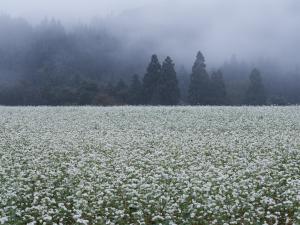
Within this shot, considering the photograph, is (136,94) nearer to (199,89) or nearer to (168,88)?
(168,88)

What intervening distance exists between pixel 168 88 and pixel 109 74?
226ft

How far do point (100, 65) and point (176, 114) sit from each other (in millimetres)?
102241

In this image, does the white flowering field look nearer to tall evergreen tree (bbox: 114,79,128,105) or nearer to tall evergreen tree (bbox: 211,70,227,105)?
tall evergreen tree (bbox: 211,70,227,105)

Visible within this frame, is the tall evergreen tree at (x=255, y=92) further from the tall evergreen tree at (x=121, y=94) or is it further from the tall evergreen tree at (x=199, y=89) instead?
the tall evergreen tree at (x=121, y=94)

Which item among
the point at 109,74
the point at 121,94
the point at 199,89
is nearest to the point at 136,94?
the point at 121,94

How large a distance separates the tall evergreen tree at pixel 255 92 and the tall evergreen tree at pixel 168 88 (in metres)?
8.25

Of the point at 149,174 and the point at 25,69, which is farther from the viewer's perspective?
the point at 25,69

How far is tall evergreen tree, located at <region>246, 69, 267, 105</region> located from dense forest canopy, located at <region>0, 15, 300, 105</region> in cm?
11

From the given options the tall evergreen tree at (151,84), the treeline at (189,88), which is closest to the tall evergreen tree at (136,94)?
the treeline at (189,88)

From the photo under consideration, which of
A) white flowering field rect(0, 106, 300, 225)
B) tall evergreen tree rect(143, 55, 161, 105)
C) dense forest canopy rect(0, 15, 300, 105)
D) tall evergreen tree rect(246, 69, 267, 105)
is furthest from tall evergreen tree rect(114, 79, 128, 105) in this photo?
white flowering field rect(0, 106, 300, 225)

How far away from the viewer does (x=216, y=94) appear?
62.5 metres

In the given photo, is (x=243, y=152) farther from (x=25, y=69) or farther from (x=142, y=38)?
(x=142, y=38)

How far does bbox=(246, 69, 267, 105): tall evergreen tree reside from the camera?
204 feet

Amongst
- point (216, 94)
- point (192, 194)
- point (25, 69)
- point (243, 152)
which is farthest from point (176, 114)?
point (25, 69)
